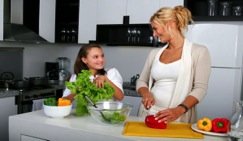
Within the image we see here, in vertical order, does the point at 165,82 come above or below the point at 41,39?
below

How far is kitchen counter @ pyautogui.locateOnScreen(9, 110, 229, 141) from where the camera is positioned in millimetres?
1439

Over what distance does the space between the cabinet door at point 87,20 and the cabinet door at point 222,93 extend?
163 cm

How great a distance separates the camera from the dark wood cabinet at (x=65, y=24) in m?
4.14

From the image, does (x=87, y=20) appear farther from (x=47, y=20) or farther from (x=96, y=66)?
(x=96, y=66)

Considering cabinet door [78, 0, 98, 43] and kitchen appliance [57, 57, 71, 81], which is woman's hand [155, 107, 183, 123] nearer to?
cabinet door [78, 0, 98, 43]

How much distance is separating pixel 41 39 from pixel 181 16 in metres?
2.39

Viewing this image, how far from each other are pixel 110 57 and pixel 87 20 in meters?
0.59

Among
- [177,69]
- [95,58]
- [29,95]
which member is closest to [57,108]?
[95,58]

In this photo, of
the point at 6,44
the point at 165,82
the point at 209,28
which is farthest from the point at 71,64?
the point at 165,82

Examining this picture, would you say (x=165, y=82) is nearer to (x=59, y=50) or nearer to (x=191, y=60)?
(x=191, y=60)

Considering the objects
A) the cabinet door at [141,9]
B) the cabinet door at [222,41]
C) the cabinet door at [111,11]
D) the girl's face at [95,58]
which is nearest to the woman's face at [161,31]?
the girl's face at [95,58]

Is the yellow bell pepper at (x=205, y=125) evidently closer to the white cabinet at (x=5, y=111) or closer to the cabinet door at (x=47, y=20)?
the white cabinet at (x=5, y=111)

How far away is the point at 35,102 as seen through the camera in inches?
135

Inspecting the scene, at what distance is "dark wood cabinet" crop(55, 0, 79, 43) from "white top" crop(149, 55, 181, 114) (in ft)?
7.63
